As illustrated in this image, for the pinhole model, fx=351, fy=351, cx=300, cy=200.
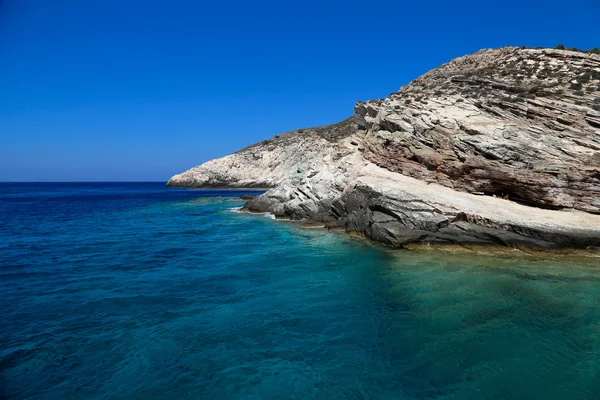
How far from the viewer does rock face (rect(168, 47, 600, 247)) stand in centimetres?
1883

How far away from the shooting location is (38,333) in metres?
9.73

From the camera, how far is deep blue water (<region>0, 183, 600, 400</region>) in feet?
24.7

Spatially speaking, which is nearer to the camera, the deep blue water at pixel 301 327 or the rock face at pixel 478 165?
the deep blue water at pixel 301 327

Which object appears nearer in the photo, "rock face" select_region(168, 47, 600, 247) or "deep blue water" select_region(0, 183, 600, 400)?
"deep blue water" select_region(0, 183, 600, 400)

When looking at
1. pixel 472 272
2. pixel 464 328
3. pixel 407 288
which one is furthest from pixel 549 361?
pixel 472 272

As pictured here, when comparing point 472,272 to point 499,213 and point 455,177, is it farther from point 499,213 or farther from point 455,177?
point 455,177

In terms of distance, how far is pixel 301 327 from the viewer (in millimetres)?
10180

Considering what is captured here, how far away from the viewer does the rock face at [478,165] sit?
61.8ft

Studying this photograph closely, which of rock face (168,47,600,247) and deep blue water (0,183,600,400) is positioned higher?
rock face (168,47,600,247)

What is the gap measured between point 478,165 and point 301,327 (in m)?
17.0

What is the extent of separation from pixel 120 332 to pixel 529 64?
37794 millimetres

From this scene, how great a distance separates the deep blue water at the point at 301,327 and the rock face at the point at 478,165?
228cm

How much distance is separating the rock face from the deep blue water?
2.28 meters

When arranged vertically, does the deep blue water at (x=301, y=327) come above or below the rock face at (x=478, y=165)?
below
